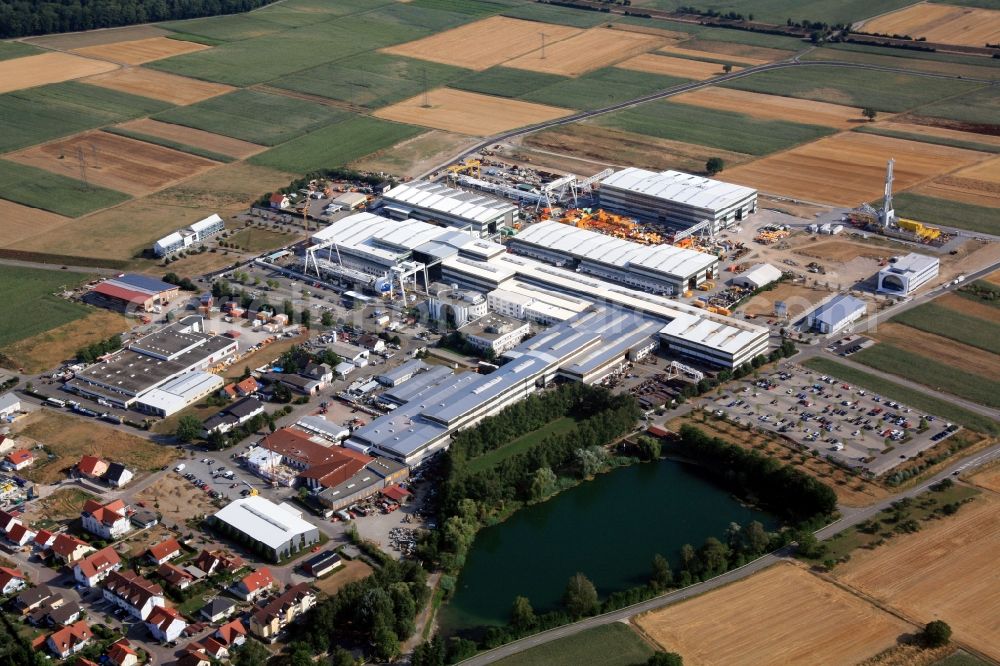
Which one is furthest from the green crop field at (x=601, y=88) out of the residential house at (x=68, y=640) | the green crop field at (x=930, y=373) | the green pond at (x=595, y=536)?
the residential house at (x=68, y=640)

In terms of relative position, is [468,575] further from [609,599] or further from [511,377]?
[511,377]

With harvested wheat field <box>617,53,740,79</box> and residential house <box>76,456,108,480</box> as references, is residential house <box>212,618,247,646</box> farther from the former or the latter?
harvested wheat field <box>617,53,740,79</box>

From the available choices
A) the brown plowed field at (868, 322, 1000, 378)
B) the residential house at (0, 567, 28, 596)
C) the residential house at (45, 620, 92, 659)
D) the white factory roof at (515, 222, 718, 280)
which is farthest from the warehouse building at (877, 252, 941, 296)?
the residential house at (0, 567, 28, 596)

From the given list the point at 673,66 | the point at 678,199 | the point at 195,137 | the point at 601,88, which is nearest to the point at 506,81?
the point at 601,88

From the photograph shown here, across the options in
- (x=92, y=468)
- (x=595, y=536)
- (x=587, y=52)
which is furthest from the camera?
(x=587, y=52)

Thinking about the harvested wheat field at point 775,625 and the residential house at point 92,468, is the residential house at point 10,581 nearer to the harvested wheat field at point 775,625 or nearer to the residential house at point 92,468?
the residential house at point 92,468

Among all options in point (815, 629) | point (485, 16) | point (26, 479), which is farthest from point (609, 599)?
point (485, 16)

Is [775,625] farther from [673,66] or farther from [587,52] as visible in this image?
[587,52]
